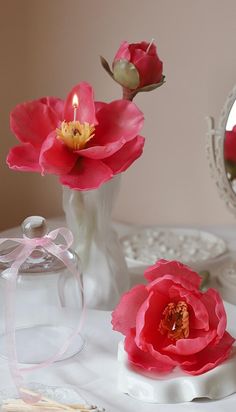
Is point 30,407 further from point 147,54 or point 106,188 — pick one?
point 147,54

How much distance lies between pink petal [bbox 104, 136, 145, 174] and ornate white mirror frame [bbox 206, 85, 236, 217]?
0.82ft

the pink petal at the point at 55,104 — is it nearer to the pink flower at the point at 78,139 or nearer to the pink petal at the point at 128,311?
the pink flower at the point at 78,139

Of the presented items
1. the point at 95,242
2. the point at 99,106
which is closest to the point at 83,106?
the point at 99,106

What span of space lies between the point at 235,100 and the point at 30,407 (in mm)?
565

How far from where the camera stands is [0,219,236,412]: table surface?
70cm

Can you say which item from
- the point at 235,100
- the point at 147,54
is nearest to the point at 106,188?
the point at 147,54

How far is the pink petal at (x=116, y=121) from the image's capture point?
0.85m

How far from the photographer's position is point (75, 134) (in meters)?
0.81

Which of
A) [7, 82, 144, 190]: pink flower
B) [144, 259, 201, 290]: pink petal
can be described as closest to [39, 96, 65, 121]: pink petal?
[7, 82, 144, 190]: pink flower

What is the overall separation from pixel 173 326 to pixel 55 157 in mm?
226

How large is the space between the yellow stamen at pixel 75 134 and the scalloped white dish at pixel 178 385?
0.83 ft

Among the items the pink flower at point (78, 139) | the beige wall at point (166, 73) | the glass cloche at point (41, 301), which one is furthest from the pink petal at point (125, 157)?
the beige wall at point (166, 73)

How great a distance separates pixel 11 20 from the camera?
1.32 metres

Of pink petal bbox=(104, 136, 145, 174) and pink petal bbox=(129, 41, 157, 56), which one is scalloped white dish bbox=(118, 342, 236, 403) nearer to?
pink petal bbox=(104, 136, 145, 174)
